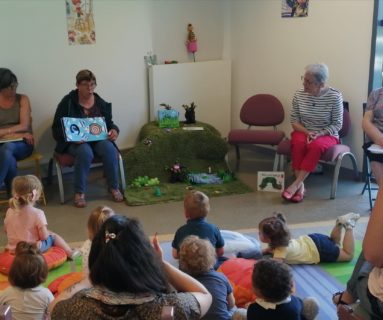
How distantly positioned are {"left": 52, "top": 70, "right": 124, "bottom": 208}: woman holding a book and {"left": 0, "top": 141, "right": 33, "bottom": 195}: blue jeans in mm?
263

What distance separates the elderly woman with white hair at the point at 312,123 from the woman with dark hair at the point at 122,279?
277 centimetres

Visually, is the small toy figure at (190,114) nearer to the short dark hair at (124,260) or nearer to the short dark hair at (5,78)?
the short dark hair at (5,78)

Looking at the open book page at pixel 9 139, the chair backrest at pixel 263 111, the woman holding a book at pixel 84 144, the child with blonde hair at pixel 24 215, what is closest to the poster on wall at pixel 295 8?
the chair backrest at pixel 263 111

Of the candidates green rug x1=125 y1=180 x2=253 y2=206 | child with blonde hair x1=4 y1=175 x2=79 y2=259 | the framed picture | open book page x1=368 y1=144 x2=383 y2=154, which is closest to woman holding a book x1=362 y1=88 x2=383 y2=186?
open book page x1=368 y1=144 x2=383 y2=154

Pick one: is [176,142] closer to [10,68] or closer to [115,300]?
[10,68]

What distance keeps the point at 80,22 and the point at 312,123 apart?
2.39m

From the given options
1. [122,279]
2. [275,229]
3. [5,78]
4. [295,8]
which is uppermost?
[295,8]

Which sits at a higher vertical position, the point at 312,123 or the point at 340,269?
the point at 312,123

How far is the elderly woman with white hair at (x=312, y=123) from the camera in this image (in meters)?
4.10

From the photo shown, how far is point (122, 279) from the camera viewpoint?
1.39m

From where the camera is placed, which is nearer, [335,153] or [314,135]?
[335,153]

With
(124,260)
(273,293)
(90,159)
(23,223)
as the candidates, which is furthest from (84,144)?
(124,260)

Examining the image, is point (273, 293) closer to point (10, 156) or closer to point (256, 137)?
point (10, 156)

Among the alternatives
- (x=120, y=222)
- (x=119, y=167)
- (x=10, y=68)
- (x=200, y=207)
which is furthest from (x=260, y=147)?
(x=120, y=222)
